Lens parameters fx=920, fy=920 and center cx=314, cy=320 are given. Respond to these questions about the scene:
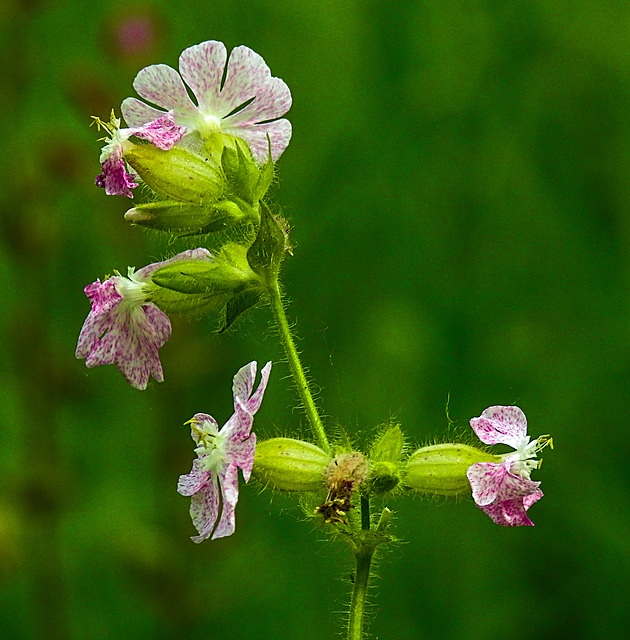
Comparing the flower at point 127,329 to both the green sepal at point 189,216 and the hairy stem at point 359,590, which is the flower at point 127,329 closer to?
the green sepal at point 189,216

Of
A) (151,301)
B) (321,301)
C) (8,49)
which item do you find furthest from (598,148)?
(151,301)

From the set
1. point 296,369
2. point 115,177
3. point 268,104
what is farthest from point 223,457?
point 268,104

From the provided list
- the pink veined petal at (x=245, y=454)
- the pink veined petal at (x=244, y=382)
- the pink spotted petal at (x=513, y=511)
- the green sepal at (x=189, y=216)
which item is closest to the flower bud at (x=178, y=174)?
the green sepal at (x=189, y=216)

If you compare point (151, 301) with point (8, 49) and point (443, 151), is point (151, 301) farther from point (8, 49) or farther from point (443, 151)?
point (443, 151)

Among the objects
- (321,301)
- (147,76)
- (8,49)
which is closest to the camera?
(147,76)

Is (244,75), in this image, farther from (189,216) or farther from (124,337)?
(124,337)

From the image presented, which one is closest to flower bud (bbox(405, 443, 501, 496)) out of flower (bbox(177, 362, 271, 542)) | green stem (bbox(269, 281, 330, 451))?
green stem (bbox(269, 281, 330, 451))
